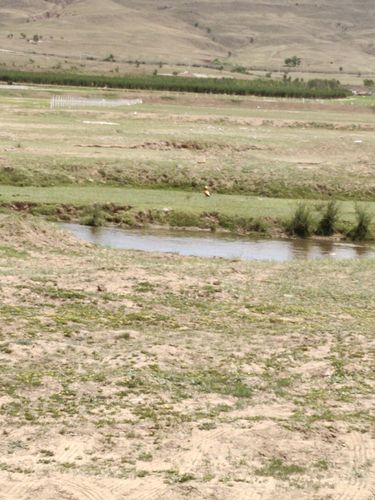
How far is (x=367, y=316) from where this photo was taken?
61.0 ft

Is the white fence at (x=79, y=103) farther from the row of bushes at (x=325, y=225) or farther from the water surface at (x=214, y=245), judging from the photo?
the water surface at (x=214, y=245)

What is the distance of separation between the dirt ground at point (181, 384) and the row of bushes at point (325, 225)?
1214 cm

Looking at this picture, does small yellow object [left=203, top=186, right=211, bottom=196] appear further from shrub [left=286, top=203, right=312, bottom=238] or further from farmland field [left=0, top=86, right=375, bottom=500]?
farmland field [left=0, top=86, right=375, bottom=500]

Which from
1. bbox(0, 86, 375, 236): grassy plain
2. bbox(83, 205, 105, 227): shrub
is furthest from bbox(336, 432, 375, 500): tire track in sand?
bbox(0, 86, 375, 236): grassy plain

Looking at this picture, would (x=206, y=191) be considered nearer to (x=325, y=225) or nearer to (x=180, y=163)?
(x=180, y=163)

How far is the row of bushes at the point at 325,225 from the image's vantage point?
33719mm

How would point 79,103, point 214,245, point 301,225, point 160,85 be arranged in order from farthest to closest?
point 160,85
point 79,103
point 301,225
point 214,245

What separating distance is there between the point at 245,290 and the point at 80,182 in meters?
19.6

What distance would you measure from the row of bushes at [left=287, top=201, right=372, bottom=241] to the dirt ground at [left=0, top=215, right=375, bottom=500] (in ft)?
39.8

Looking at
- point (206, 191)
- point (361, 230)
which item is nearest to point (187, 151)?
point (206, 191)

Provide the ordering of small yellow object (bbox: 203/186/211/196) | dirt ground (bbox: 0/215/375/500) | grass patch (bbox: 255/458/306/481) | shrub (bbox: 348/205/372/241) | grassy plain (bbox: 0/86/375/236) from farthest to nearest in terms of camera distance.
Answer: small yellow object (bbox: 203/186/211/196), grassy plain (bbox: 0/86/375/236), shrub (bbox: 348/205/372/241), grass patch (bbox: 255/458/306/481), dirt ground (bbox: 0/215/375/500)

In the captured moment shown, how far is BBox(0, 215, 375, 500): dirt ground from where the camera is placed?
1074 centimetres

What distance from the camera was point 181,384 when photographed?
13.6 metres

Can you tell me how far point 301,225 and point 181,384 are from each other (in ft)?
67.5
